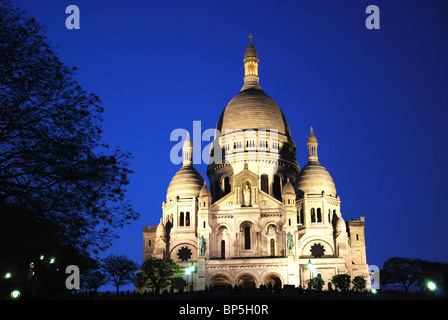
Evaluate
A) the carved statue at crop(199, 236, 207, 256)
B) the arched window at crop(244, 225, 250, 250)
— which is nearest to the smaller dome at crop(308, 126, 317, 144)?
the arched window at crop(244, 225, 250, 250)

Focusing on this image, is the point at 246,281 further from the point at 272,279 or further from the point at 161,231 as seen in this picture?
the point at 161,231

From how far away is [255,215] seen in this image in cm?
8362

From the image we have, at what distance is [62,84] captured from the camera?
2462cm

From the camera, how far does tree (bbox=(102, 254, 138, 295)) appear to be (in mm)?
74562

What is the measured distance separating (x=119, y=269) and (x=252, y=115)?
36.3 meters

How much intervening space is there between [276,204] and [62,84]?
62221mm

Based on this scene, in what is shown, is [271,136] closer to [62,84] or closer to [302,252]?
[302,252]

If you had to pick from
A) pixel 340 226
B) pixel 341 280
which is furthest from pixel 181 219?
pixel 341 280

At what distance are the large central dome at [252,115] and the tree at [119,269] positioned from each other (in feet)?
105

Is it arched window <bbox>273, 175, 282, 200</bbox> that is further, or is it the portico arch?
arched window <bbox>273, 175, 282, 200</bbox>

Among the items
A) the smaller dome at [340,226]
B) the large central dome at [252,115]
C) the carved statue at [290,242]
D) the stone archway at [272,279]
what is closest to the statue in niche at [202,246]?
the stone archway at [272,279]

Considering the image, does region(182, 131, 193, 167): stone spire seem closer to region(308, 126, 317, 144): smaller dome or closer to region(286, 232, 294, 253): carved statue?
region(308, 126, 317, 144): smaller dome

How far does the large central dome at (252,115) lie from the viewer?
9919cm

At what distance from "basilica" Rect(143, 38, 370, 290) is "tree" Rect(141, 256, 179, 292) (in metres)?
3.77
